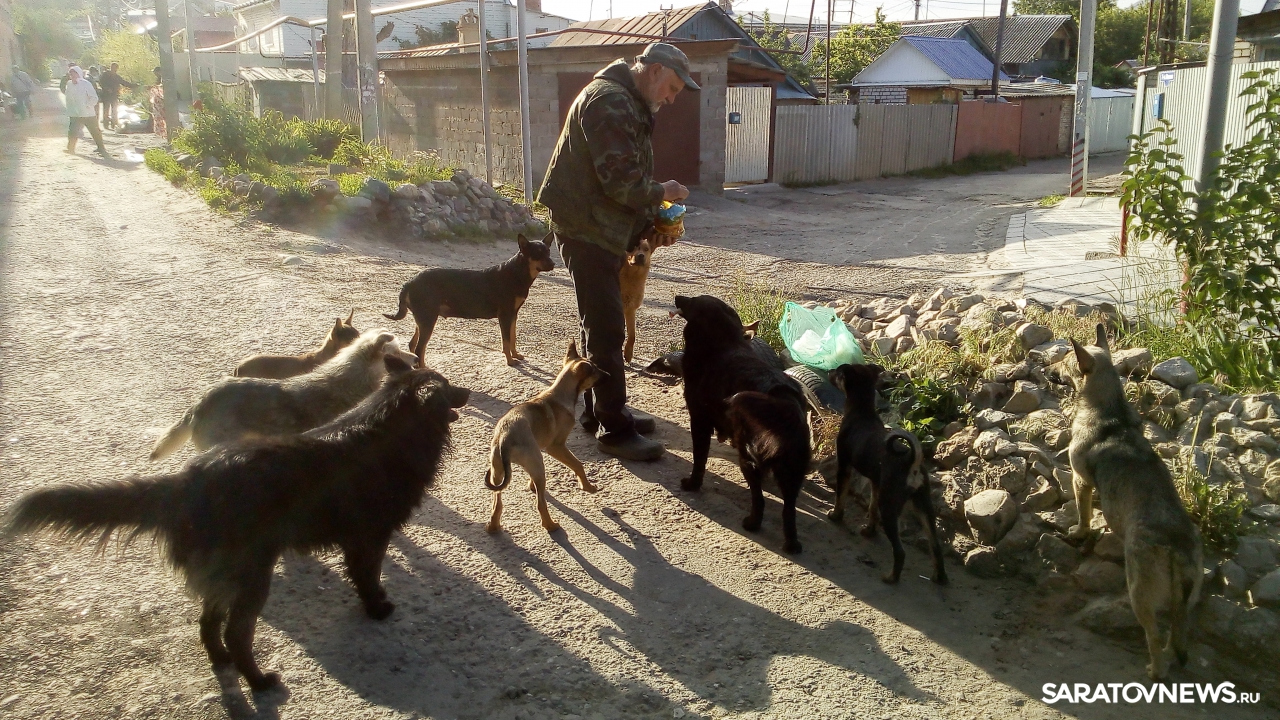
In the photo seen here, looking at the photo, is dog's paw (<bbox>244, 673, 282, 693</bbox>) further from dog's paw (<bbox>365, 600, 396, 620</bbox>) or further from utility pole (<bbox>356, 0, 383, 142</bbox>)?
utility pole (<bbox>356, 0, 383, 142</bbox>)

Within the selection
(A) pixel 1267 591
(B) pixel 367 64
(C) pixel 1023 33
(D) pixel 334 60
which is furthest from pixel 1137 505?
(C) pixel 1023 33

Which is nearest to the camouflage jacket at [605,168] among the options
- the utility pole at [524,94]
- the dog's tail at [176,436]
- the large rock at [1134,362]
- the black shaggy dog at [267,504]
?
the black shaggy dog at [267,504]

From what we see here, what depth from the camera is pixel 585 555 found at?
4.18 meters

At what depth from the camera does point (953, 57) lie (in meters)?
43.5

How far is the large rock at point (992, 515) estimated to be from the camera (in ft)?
13.8

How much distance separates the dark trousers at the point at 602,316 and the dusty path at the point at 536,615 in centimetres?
37

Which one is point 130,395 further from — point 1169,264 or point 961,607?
point 1169,264

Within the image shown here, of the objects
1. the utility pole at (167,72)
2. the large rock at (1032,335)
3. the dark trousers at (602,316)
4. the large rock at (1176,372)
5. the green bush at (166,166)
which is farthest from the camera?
the utility pole at (167,72)

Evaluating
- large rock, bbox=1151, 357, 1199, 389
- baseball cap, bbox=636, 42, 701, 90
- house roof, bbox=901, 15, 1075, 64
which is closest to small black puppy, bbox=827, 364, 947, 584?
large rock, bbox=1151, 357, 1199, 389

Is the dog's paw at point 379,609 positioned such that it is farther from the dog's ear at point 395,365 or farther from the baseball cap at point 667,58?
the baseball cap at point 667,58

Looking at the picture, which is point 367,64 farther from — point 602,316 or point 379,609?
point 379,609

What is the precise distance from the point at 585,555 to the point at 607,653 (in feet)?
2.63

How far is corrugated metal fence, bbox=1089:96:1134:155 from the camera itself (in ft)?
113

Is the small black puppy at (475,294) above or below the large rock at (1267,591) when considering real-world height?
above
